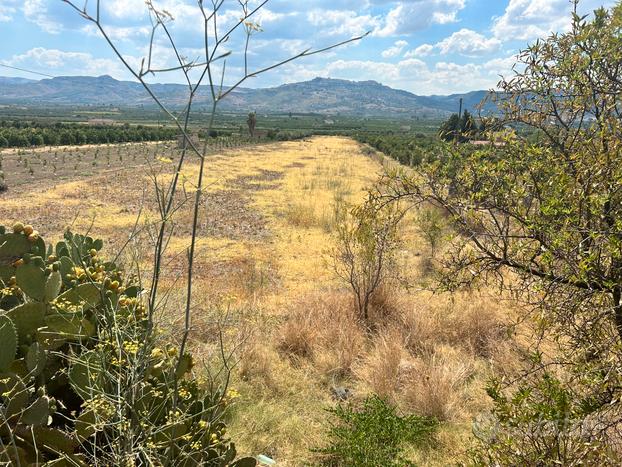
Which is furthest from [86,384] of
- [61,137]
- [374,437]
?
[61,137]


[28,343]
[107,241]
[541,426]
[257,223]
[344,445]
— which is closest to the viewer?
[541,426]

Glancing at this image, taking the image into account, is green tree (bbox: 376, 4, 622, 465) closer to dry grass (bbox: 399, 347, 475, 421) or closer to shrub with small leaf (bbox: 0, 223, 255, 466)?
dry grass (bbox: 399, 347, 475, 421)

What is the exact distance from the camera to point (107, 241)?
32.2 feet

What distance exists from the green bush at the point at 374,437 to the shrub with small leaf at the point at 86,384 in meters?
0.94

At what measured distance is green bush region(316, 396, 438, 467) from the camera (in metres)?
2.90

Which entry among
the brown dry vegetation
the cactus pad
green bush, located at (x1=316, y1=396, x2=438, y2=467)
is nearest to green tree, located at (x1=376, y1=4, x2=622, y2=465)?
green bush, located at (x1=316, y1=396, x2=438, y2=467)

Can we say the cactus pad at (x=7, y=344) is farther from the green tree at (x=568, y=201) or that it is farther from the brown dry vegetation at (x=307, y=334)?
the green tree at (x=568, y=201)

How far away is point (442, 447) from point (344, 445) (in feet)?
3.05

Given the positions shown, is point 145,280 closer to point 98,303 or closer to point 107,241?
point 107,241

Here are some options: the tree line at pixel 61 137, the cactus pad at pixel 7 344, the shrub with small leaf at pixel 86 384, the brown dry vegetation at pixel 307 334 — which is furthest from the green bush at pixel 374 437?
the tree line at pixel 61 137

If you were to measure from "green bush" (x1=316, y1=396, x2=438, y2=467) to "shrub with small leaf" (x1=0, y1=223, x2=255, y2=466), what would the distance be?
94cm

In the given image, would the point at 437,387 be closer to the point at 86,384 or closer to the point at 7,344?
the point at 86,384

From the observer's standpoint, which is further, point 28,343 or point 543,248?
point 543,248

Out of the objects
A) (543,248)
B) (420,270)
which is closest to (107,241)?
(420,270)
